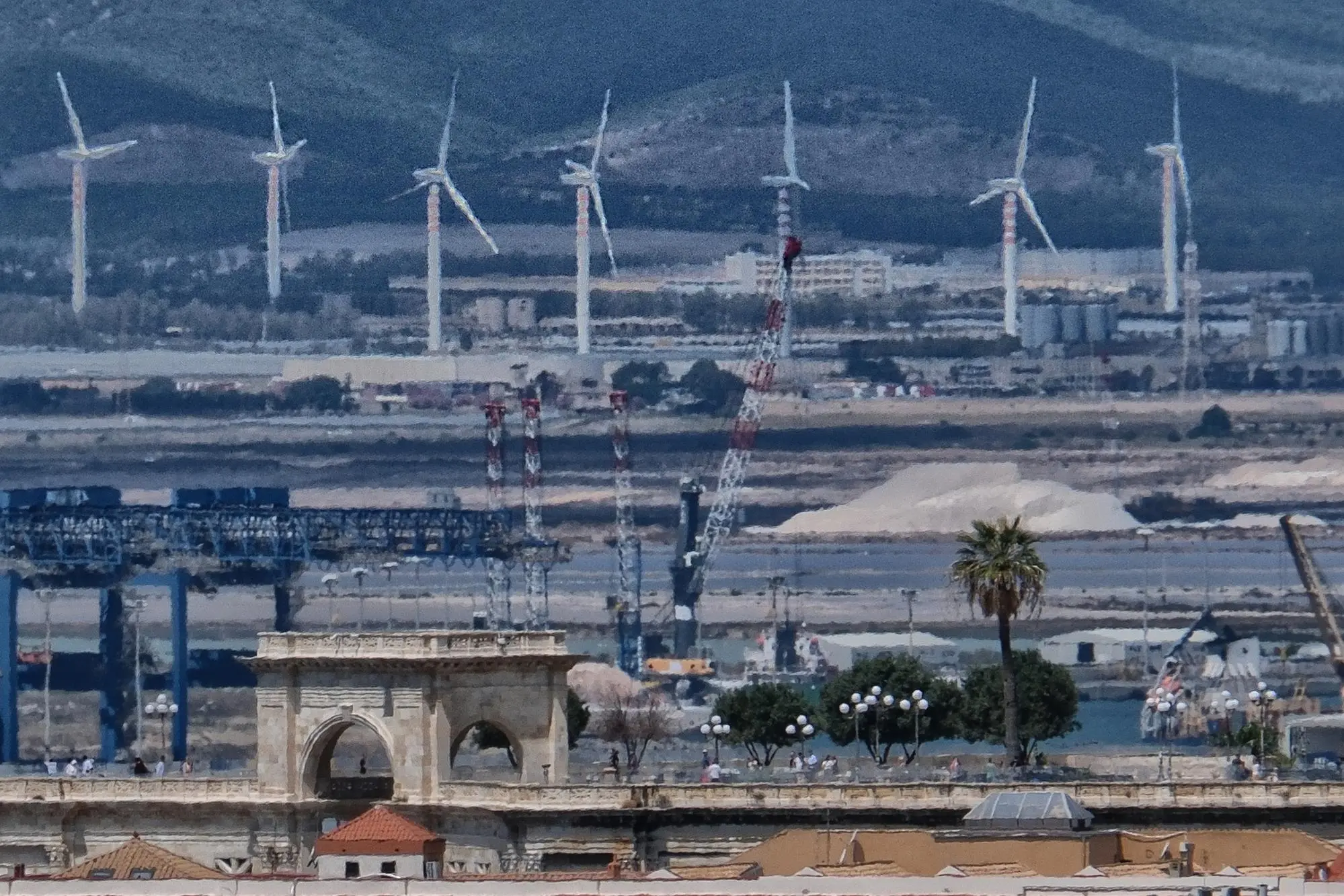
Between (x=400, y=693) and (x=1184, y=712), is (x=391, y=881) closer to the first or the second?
(x=400, y=693)

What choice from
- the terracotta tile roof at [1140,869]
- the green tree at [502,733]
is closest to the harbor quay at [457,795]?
the green tree at [502,733]

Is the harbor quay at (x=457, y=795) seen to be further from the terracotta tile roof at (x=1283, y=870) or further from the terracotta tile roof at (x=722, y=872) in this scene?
the terracotta tile roof at (x=1283, y=870)


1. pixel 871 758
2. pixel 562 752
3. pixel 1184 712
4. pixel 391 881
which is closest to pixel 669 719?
pixel 1184 712

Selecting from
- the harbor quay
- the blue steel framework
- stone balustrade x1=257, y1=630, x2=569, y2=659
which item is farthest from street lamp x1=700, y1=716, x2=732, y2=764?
the blue steel framework

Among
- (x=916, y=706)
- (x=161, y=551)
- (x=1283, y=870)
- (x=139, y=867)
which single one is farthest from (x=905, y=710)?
(x=161, y=551)

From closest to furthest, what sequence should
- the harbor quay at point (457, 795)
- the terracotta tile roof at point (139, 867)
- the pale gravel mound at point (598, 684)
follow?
the terracotta tile roof at point (139, 867)
the harbor quay at point (457, 795)
the pale gravel mound at point (598, 684)
